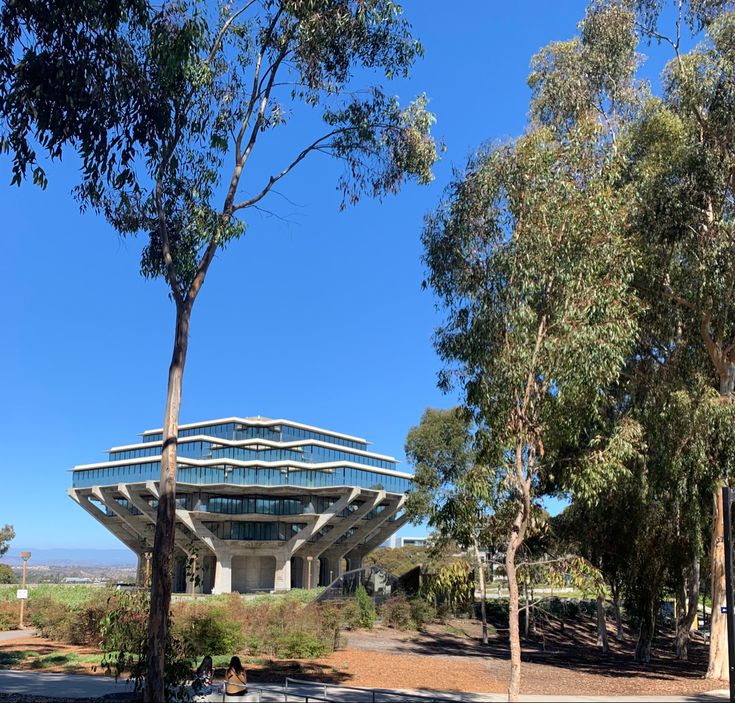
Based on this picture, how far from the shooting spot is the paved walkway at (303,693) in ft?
45.2

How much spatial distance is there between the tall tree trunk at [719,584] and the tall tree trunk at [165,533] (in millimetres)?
13749

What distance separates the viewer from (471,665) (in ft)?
70.9

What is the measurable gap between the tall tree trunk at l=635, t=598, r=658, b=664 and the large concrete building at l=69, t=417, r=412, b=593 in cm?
3501

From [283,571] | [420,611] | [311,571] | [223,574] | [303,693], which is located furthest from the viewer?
[311,571]

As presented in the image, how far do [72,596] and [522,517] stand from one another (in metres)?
26.3

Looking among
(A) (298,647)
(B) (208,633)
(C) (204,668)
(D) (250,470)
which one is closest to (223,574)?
(D) (250,470)

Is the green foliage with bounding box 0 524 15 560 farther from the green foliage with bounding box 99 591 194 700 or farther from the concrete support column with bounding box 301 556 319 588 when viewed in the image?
→ the green foliage with bounding box 99 591 194 700

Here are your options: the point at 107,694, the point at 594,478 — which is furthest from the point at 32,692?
the point at 594,478

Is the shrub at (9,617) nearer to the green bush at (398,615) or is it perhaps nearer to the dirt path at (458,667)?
the dirt path at (458,667)

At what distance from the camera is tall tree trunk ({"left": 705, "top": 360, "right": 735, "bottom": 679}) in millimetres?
18812

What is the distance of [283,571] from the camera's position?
59.6 metres

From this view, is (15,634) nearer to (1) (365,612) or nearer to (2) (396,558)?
(1) (365,612)

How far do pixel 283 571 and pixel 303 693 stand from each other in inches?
1856

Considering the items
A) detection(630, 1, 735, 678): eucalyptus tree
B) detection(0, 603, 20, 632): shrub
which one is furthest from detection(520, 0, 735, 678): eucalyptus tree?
detection(0, 603, 20, 632): shrub
